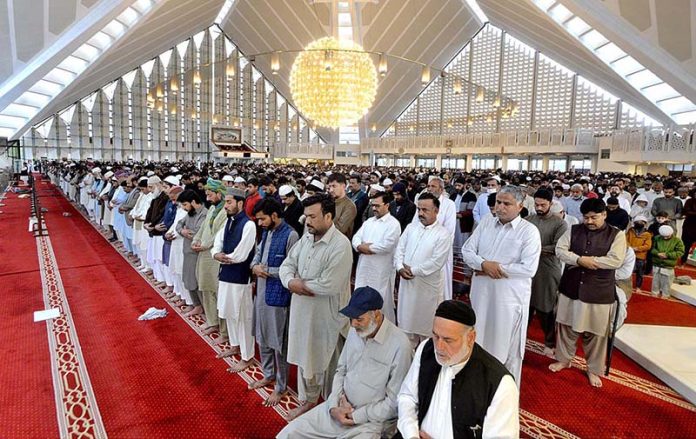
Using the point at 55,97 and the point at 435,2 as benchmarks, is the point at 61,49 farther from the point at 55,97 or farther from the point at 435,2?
the point at 435,2

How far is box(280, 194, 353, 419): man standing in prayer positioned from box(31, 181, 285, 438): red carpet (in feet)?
1.66

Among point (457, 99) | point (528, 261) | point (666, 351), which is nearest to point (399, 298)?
point (528, 261)

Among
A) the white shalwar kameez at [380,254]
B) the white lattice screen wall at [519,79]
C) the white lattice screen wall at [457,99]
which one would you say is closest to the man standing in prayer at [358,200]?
the white shalwar kameez at [380,254]

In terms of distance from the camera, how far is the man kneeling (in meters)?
1.82

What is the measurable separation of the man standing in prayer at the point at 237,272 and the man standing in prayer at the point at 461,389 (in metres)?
1.79

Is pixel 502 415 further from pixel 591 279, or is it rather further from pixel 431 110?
pixel 431 110

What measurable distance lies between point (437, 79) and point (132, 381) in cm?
2968

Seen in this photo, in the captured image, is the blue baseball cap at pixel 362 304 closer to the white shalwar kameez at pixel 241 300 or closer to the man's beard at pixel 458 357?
the man's beard at pixel 458 357

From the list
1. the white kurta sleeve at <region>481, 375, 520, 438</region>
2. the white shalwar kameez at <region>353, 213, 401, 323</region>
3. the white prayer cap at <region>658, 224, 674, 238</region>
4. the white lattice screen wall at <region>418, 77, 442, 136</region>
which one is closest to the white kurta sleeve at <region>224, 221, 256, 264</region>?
the white shalwar kameez at <region>353, 213, 401, 323</region>

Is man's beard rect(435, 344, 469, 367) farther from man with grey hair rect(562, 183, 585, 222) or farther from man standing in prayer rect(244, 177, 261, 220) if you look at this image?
man with grey hair rect(562, 183, 585, 222)

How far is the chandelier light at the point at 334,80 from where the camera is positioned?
9.64 m

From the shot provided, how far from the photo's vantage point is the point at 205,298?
379cm

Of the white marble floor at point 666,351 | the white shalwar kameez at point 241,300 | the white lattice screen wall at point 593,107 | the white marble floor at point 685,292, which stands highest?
the white lattice screen wall at point 593,107

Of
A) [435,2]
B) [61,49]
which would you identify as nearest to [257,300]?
[61,49]
